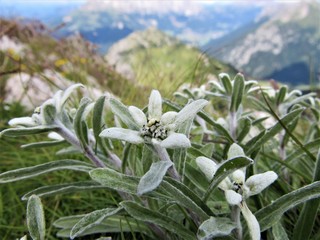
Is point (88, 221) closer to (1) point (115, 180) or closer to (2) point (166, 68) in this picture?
(1) point (115, 180)

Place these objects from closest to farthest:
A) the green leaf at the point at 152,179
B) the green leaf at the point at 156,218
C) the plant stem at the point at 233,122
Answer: the green leaf at the point at 152,179 → the green leaf at the point at 156,218 → the plant stem at the point at 233,122

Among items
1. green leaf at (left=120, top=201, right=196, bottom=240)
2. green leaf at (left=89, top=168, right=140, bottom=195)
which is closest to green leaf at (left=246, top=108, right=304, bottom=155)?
green leaf at (left=120, top=201, right=196, bottom=240)

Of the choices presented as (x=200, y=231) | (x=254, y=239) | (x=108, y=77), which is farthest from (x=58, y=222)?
(x=108, y=77)

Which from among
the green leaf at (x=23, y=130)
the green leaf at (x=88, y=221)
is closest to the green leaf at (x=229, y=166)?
the green leaf at (x=88, y=221)

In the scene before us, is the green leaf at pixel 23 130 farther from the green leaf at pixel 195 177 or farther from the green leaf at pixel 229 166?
the green leaf at pixel 229 166

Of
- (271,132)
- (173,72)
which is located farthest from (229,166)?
(173,72)
